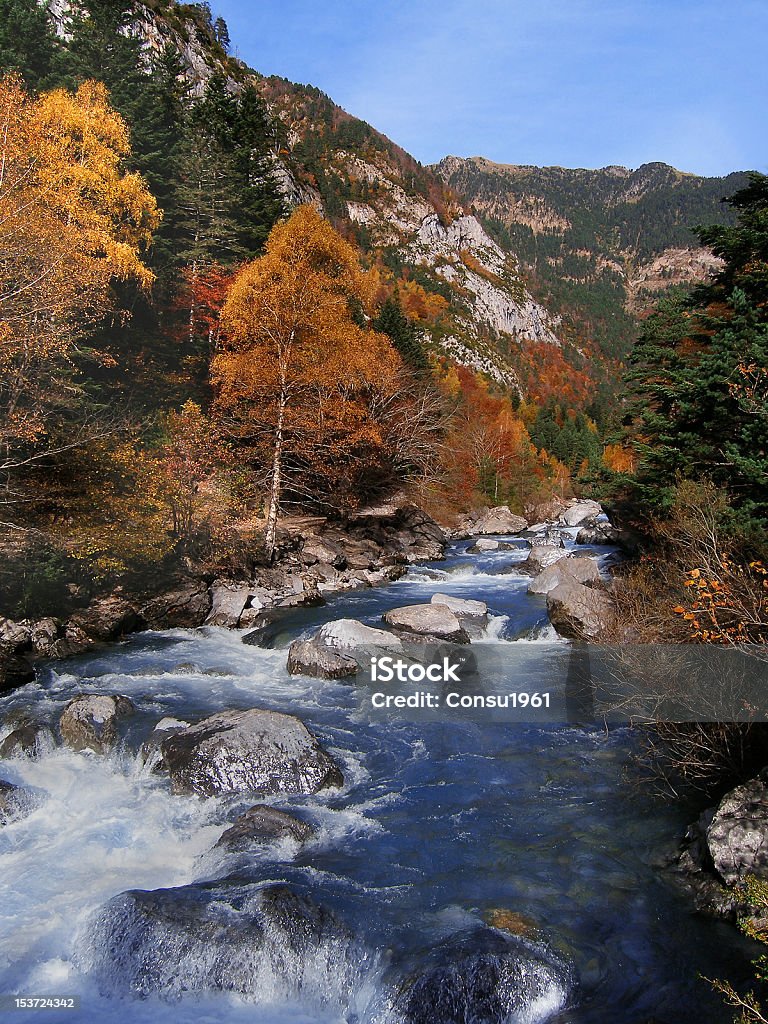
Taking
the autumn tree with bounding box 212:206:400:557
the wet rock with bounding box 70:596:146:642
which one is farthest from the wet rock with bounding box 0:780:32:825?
the autumn tree with bounding box 212:206:400:557

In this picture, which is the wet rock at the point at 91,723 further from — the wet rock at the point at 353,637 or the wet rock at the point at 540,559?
the wet rock at the point at 540,559

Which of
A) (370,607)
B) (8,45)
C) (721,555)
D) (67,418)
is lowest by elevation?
(370,607)

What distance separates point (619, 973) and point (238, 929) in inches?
160

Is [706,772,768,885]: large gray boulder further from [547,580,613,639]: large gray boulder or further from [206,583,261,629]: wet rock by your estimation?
[206,583,261,629]: wet rock

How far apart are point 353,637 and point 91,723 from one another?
6304mm

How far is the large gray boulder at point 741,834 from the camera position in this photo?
7145mm

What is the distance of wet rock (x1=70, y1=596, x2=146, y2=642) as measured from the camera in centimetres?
1666

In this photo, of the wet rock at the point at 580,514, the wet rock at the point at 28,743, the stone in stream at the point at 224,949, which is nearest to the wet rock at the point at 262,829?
the stone in stream at the point at 224,949

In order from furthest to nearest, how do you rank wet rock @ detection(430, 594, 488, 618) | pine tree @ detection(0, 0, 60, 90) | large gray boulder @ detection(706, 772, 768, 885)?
pine tree @ detection(0, 0, 60, 90)
wet rock @ detection(430, 594, 488, 618)
large gray boulder @ detection(706, 772, 768, 885)

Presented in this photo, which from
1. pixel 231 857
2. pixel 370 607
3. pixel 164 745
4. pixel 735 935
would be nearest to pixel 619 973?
pixel 735 935

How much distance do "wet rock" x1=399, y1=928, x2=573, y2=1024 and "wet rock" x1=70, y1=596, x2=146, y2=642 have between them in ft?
43.2

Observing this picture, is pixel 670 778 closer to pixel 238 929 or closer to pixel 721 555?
pixel 721 555

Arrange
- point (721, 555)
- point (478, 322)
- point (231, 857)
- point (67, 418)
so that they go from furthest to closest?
point (478, 322)
point (67, 418)
point (721, 555)
point (231, 857)

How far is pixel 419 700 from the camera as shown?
13664mm
